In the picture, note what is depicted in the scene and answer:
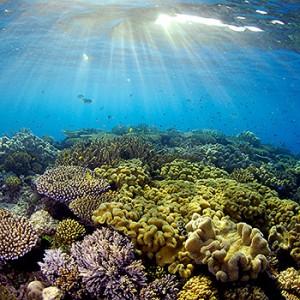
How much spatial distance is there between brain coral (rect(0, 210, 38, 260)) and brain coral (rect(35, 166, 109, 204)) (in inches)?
45.9

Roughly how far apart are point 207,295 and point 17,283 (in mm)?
3426

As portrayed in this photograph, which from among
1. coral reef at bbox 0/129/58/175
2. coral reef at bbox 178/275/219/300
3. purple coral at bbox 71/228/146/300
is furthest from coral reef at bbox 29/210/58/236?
coral reef at bbox 0/129/58/175

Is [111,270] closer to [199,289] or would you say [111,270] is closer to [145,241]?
[145,241]

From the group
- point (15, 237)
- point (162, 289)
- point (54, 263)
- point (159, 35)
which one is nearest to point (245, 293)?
point (162, 289)

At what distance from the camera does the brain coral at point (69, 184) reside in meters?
6.55

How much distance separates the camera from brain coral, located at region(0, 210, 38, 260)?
495 cm

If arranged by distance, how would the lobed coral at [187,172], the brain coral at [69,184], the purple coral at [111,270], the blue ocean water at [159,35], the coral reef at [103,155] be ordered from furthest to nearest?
1. the blue ocean water at [159,35]
2. the coral reef at [103,155]
3. the lobed coral at [187,172]
4. the brain coral at [69,184]
5. the purple coral at [111,270]

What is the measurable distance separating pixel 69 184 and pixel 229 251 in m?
4.15

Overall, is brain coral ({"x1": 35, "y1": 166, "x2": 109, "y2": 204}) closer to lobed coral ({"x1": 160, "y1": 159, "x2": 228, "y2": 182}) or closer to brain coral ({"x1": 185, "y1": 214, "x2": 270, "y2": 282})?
lobed coral ({"x1": 160, "y1": 159, "x2": 228, "y2": 182})

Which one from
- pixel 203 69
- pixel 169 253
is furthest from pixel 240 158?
pixel 203 69

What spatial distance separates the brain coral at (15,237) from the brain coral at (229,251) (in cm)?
303

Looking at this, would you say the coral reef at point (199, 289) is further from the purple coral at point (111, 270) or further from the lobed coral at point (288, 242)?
the lobed coral at point (288, 242)

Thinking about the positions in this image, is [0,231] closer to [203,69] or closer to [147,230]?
[147,230]

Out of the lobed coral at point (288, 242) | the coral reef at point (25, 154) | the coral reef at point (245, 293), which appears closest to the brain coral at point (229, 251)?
the coral reef at point (245, 293)
